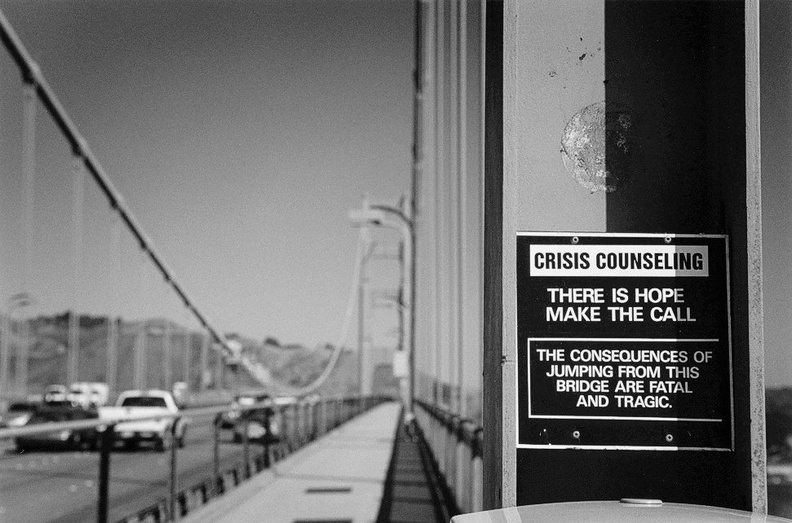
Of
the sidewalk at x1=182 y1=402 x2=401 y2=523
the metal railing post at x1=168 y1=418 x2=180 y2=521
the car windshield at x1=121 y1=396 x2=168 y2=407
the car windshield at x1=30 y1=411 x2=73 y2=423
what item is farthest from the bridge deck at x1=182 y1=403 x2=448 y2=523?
the car windshield at x1=121 y1=396 x2=168 y2=407

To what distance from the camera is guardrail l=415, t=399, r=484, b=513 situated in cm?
614

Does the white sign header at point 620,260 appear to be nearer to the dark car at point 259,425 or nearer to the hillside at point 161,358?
the dark car at point 259,425

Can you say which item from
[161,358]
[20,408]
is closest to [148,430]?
[20,408]

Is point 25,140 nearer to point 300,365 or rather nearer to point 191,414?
point 191,414

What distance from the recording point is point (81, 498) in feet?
18.8

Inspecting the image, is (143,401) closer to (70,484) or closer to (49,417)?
(49,417)

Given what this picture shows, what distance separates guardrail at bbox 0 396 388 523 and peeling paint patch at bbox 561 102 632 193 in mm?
2835

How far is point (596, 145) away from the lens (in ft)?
8.95

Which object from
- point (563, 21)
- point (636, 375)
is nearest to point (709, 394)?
point (636, 375)

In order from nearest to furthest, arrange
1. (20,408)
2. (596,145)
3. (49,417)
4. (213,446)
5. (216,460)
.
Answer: (596,145), (213,446), (216,460), (49,417), (20,408)

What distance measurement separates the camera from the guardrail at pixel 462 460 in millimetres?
6145

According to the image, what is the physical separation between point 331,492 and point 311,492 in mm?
200

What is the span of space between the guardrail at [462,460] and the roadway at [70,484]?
1.94 meters

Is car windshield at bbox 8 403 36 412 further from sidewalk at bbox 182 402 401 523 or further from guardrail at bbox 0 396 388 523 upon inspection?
sidewalk at bbox 182 402 401 523
